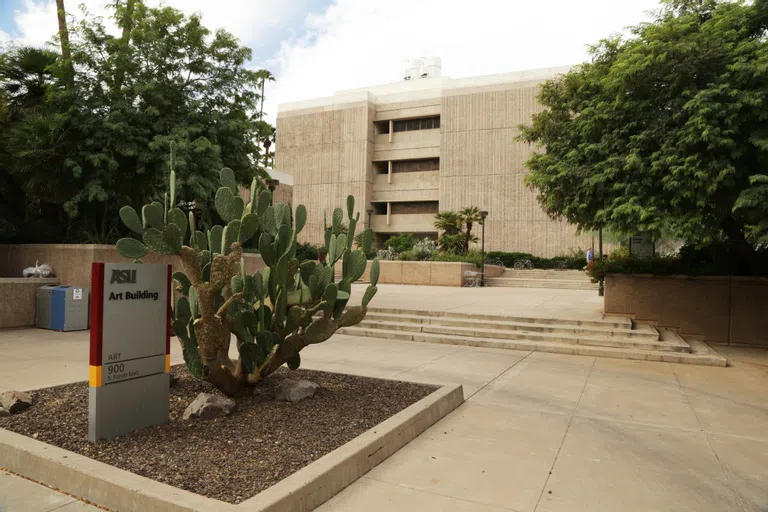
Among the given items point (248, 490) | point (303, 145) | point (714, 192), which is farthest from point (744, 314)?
point (303, 145)

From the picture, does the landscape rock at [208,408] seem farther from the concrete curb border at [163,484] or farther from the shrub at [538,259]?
the shrub at [538,259]

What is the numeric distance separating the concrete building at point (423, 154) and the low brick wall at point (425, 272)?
14.1 metres

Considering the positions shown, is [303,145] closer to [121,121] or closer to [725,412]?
[121,121]

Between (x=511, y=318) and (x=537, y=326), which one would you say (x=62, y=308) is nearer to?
(x=511, y=318)

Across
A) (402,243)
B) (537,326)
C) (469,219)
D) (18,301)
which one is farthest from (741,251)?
(402,243)

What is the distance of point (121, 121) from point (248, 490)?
36.9 ft

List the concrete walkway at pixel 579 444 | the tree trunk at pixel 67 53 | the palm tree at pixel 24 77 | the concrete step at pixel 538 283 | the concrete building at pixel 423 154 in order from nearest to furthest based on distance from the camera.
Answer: the concrete walkway at pixel 579 444, the tree trunk at pixel 67 53, the palm tree at pixel 24 77, the concrete step at pixel 538 283, the concrete building at pixel 423 154

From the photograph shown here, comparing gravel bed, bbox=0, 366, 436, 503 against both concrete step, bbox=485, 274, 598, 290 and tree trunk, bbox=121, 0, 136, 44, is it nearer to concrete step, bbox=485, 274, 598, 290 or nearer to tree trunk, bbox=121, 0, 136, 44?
tree trunk, bbox=121, 0, 136, 44

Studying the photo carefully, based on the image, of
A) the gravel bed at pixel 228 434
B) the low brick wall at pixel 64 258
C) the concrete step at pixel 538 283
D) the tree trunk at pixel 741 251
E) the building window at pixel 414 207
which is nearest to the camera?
the gravel bed at pixel 228 434

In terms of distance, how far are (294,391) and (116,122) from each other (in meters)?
9.61

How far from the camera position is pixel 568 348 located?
9891 mm

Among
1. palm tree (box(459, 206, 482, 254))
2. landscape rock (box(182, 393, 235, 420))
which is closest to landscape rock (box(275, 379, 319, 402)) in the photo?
landscape rock (box(182, 393, 235, 420))

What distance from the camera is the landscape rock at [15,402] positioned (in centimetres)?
467

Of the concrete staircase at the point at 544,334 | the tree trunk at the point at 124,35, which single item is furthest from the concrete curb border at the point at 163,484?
the tree trunk at the point at 124,35
